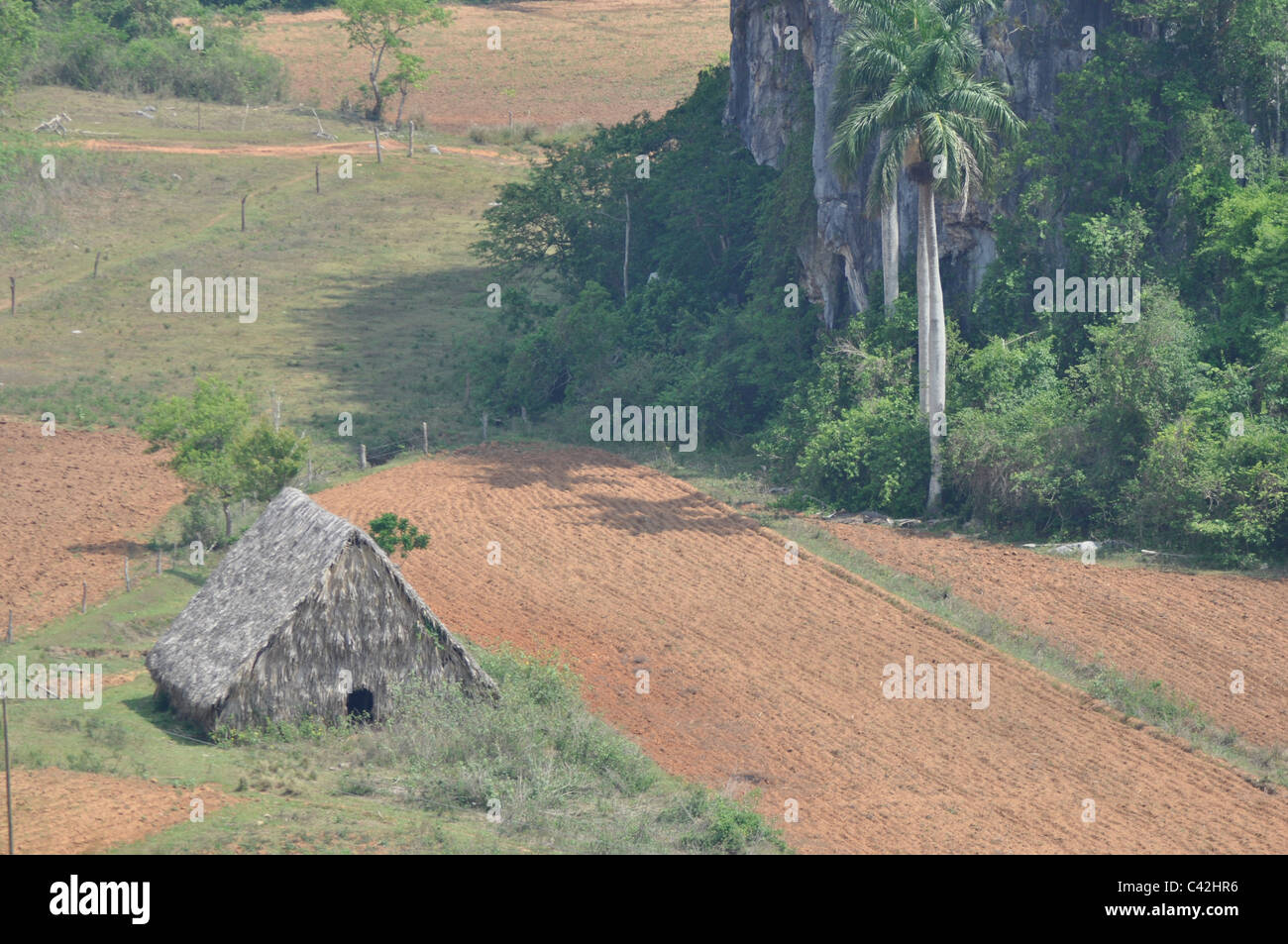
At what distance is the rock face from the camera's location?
131 ft

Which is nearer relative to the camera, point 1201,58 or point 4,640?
point 4,640

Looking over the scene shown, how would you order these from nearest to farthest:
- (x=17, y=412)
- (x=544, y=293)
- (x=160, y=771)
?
(x=160, y=771) → (x=17, y=412) → (x=544, y=293)

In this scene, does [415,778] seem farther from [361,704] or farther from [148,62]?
[148,62]

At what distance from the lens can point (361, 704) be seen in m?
24.6

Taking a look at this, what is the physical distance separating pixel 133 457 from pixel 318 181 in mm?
26852

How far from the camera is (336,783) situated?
22.1 meters

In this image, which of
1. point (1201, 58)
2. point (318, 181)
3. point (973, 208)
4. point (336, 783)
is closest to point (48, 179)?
Result: point (318, 181)

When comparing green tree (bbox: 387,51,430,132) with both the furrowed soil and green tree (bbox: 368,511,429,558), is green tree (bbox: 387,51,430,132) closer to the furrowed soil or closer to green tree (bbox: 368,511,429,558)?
the furrowed soil

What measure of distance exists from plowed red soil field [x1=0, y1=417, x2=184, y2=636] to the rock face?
1718 centimetres

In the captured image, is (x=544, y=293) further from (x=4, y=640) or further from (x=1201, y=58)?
(x=4, y=640)

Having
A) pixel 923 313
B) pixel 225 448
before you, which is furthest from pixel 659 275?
pixel 225 448

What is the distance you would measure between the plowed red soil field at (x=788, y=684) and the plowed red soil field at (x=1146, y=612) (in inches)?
57.7

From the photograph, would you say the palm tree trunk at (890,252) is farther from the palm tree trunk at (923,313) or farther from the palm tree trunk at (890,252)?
the palm tree trunk at (923,313)

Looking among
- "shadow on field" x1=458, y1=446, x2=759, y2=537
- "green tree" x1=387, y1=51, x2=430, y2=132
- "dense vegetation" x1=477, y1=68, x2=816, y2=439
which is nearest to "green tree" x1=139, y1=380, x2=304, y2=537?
"shadow on field" x1=458, y1=446, x2=759, y2=537
